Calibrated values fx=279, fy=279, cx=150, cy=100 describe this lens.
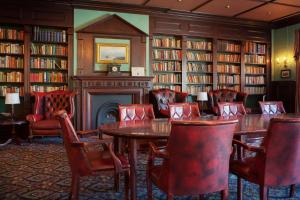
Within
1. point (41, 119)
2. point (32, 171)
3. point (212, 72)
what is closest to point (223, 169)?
point (32, 171)

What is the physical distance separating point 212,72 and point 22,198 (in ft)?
18.6

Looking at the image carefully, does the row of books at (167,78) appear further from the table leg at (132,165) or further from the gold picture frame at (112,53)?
the table leg at (132,165)

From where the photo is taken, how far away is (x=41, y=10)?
580cm

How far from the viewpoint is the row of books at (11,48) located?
18.6ft

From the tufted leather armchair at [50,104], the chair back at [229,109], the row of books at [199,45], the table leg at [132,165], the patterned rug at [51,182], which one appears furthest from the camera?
the row of books at [199,45]

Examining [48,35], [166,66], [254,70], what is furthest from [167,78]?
[48,35]

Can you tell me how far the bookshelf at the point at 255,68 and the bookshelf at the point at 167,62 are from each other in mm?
1995

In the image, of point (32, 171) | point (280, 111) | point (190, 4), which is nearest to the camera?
point (32, 171)

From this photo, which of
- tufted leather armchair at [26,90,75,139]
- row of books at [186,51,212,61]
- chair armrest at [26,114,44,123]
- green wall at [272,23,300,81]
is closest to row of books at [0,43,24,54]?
tufted leather armchair at [26,90,75,139]

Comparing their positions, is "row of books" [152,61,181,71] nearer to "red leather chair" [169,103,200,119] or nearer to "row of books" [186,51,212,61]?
"row of books" [186,51,212,61]

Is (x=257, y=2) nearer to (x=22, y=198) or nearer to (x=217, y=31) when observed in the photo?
(x=217, y=31)

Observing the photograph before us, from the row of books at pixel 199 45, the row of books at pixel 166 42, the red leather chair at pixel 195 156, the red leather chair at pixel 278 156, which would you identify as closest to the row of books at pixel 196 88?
the row of books at pixel 199 45

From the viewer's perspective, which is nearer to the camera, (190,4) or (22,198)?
(22,198)

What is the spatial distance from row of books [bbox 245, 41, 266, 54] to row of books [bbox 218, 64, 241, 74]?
54 centimetres
